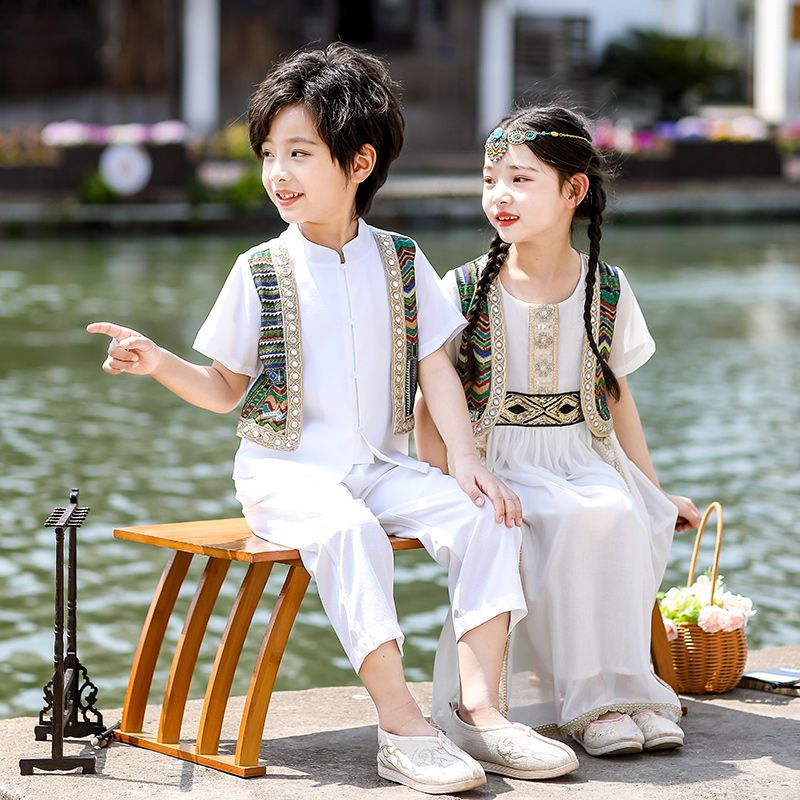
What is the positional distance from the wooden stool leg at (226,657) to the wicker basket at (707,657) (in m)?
0.94

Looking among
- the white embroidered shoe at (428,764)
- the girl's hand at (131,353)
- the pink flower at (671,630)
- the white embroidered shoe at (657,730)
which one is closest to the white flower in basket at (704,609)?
the pink flower at (671,630)

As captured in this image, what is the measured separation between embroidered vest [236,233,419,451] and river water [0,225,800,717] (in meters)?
1.41

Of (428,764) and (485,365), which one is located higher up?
(485,365)

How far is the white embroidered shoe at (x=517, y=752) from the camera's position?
2.76 m

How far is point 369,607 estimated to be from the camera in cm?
277

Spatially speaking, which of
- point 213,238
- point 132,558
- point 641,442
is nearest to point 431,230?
point 213,238

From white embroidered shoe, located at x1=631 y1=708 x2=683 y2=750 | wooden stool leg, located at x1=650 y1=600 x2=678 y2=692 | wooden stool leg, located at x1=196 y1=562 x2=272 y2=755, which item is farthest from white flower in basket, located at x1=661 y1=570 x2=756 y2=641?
wooden stool leg, located at x1=196 y1=562 x2=272 y2=755

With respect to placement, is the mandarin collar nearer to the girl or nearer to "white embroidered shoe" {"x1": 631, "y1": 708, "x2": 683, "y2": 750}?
the girl

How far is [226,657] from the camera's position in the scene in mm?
2904

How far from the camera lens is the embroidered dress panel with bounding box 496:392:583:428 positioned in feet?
10.4

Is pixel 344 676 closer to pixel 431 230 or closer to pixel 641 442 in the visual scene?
pixel 641 442

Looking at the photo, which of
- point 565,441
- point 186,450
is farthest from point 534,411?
point 186,450

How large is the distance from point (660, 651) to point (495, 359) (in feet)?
2.09

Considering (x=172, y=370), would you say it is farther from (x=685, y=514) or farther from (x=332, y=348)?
(x=685, y=514)
